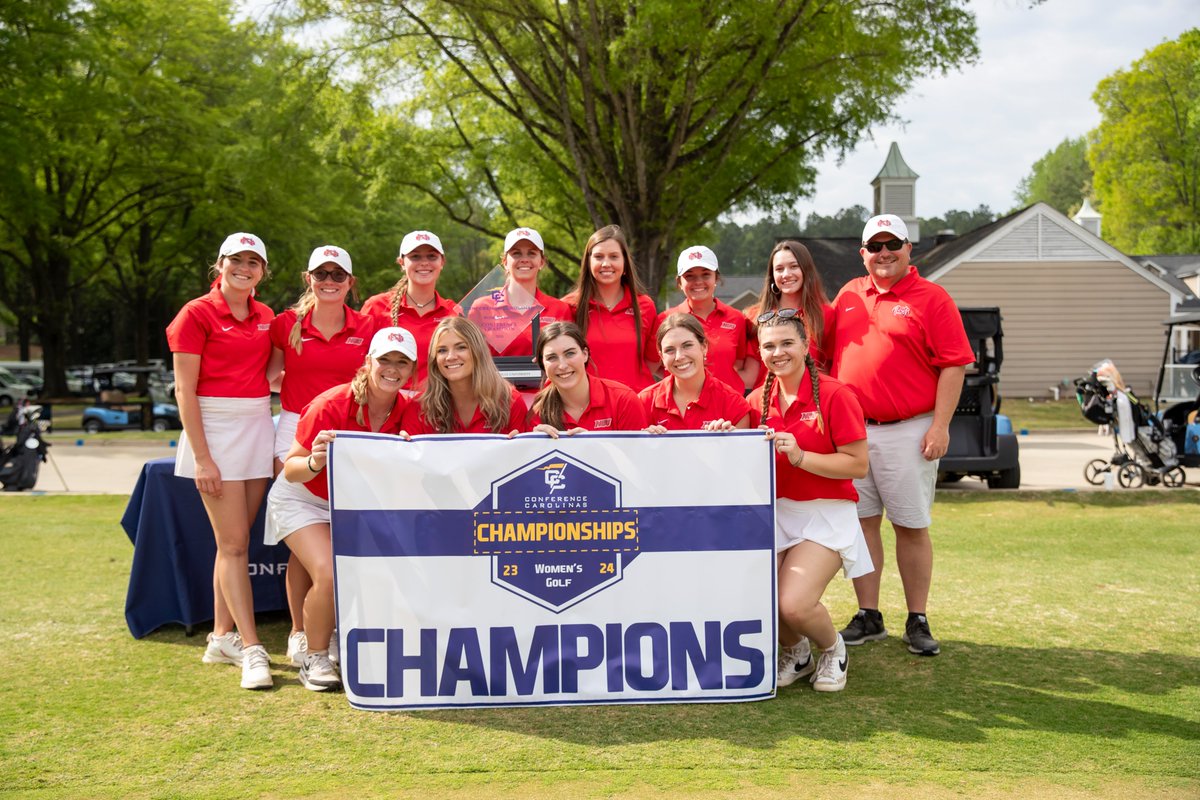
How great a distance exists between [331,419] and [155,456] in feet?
45.1

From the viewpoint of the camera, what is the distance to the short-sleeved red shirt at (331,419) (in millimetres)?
4387

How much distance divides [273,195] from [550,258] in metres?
7.46

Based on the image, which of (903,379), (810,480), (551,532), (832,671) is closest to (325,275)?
(551,532)

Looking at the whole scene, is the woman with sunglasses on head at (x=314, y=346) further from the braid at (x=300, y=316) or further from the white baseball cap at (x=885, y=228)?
the white baseball cap at (x=885, y=228)

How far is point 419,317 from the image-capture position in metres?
5.10

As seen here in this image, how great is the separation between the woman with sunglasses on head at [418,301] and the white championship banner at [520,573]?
0.89 m

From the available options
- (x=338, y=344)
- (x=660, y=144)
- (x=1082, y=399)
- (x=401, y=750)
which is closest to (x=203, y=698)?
(x=401, y=750)

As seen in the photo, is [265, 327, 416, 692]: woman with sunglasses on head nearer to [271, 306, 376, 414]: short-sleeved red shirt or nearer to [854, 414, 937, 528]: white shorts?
[271, 306, 376, 414]: short-sleeved red shirt

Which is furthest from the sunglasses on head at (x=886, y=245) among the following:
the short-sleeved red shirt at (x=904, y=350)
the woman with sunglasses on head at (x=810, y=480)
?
the woman with sunglasses on head at (x=810, y=480)

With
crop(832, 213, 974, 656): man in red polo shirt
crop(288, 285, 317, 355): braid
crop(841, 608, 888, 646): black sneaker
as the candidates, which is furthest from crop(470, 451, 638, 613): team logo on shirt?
crop(841, 608, 888, 646): black sneaker

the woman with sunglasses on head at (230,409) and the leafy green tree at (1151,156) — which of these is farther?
the leafy green tree at (1151,156)

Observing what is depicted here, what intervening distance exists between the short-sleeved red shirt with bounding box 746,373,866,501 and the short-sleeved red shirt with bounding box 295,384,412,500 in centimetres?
156

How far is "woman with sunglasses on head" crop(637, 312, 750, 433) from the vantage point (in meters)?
4.47

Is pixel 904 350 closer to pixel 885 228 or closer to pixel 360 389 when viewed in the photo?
pixel 885 228
